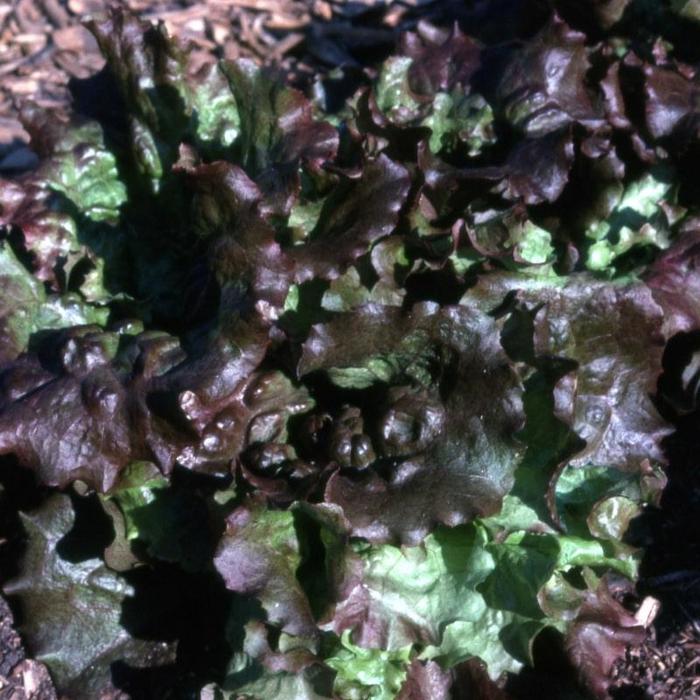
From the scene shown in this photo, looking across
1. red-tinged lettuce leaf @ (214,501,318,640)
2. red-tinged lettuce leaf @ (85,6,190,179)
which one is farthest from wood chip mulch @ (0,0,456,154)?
red-tinged lettuce leaf @ (214,501,318,640)

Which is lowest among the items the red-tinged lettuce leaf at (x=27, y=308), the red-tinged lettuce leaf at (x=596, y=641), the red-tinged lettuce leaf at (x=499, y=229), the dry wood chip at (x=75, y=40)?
the red-tinged lettuce leaf at (x=596, y=641)

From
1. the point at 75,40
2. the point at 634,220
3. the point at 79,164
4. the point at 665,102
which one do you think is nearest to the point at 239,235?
the point at 79,164

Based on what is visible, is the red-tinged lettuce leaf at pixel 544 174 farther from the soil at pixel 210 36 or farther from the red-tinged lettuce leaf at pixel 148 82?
the soil at pixel 210 36

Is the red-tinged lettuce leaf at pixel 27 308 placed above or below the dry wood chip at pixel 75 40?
above

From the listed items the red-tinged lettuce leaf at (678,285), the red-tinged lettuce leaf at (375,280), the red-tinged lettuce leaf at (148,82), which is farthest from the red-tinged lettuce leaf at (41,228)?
the red-tinged lettuce leaf at (678,285)

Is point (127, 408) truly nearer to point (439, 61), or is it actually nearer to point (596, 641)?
point (596, 641)

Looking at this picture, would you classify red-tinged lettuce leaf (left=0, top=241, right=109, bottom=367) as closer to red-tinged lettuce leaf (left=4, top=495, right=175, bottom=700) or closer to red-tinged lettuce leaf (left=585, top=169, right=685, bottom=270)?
red-tinged lettuce leaf (left=4, top=495, right=175, bottom=700)
